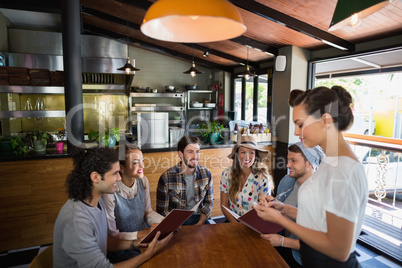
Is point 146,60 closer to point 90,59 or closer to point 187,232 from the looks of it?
point 90,59

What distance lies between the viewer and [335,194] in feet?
3.62

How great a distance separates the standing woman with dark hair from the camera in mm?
1080

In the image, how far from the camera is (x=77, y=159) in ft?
5.27

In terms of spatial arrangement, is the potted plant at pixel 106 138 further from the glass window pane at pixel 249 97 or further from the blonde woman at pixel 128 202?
the glass window pane at pixel 249 97

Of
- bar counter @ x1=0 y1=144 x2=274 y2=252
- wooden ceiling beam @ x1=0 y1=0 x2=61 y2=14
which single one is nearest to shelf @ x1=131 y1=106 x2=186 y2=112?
wooden ceiling beam @ x1=0 y1=0 x2=61 y2=14

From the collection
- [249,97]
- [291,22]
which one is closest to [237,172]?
[291,22]

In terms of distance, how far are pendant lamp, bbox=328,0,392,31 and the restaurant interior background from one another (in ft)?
4.06

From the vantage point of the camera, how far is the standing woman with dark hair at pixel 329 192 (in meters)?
1.08

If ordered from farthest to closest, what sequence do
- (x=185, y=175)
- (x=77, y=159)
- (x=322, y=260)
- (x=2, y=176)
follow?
(x=2, y=176) → (x=185, y=175) → (x=77, y=159) → (x=322, y=260)

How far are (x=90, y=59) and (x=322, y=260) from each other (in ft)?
16.1

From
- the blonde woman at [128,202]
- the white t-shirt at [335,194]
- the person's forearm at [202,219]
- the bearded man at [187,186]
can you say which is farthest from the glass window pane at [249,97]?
the white t-shirt at [335,194]

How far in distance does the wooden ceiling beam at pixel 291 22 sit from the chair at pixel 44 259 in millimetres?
3349

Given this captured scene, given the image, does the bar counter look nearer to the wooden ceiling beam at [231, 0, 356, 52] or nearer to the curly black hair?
the curly black hair

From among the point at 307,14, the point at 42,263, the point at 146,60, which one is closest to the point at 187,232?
the point at 42,263
